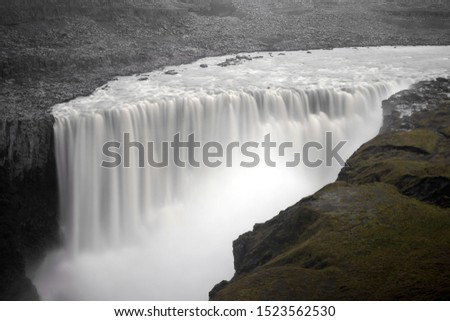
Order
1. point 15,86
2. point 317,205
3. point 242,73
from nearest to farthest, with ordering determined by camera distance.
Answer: point 317,205
point 15,86
point 242,73

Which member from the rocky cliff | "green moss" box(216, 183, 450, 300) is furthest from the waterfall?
"green moss" box(216, 183, 450, 300)

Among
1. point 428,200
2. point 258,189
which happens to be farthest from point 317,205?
point 258,189

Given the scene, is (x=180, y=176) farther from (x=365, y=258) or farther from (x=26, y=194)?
(x=365, y=258)

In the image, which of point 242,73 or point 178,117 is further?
point 242,73

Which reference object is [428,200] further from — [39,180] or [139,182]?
[39,180]

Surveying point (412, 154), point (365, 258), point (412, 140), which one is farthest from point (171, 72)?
point (365, 258)
